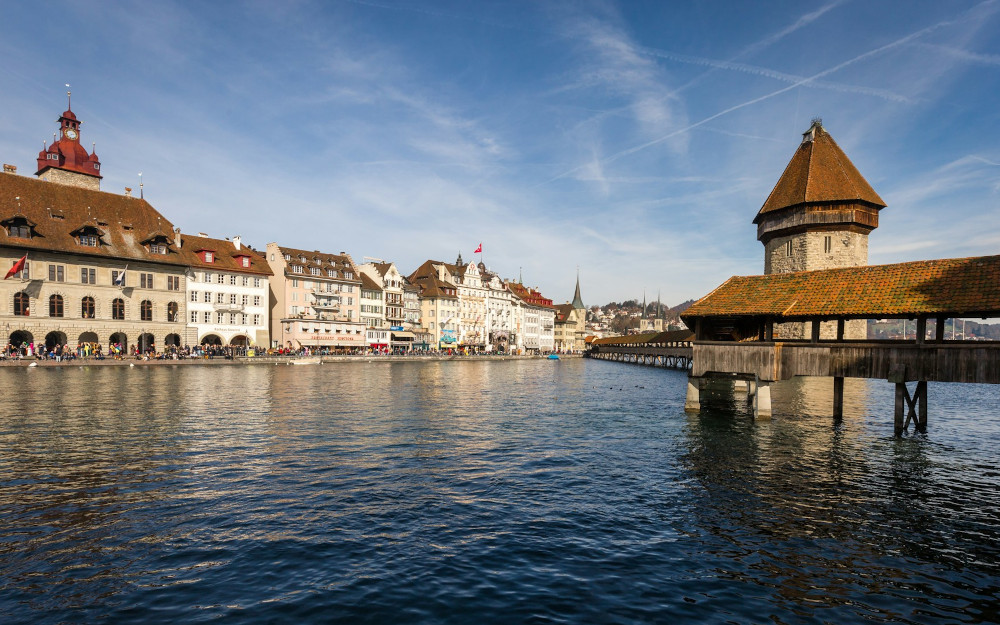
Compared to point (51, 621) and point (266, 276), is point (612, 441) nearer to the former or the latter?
point (51, 621)

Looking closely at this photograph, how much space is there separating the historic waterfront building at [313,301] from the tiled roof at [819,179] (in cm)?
6249

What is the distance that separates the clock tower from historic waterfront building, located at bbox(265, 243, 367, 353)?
94.8ft

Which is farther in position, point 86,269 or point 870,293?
point 86,269

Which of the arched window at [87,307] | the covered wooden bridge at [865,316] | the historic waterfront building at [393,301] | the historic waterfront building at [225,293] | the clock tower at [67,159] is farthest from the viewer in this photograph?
the historic waterfront building at [393,301]

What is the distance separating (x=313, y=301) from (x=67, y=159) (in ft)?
138

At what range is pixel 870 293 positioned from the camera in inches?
901

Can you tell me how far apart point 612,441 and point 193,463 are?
49.9 ft

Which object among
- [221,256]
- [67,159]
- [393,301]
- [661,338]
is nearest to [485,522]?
[661,338]

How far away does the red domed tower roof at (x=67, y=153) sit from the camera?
82812mm

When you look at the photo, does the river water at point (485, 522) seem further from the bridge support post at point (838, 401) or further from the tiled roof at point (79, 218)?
the tiled roof at point (79, 218)

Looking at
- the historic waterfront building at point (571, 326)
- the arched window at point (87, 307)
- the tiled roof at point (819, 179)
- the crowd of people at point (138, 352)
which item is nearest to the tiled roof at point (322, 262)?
the crowd of people at point (138, 352)

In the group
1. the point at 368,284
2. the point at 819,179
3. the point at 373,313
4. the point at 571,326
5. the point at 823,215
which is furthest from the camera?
the point at 571,326

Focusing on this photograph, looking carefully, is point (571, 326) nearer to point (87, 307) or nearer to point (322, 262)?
point (322, 262)

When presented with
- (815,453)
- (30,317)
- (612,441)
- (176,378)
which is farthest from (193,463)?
(30,317)
